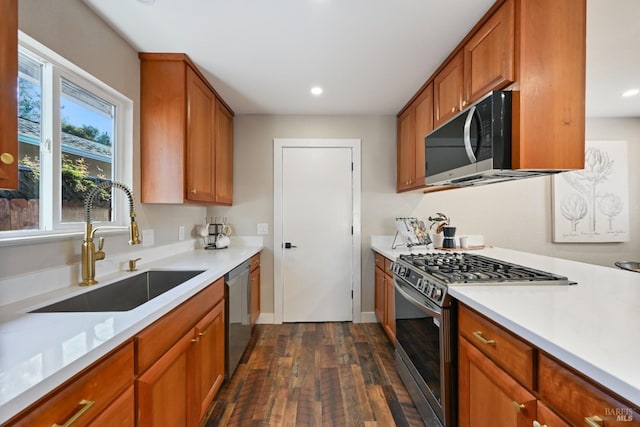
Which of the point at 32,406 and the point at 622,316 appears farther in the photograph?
the point at 622,316

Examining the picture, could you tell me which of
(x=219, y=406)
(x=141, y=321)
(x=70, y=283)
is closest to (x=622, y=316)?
(x=141, y=321)

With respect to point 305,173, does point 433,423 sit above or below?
below

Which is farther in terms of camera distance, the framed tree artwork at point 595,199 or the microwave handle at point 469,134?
the framed tree artwork at point 595,199

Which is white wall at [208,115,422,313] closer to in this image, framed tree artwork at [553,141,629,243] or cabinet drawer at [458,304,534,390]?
framed tree artwork at [553,141,629,243]

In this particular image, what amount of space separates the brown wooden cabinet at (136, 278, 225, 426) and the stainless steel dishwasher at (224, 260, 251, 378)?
10cm

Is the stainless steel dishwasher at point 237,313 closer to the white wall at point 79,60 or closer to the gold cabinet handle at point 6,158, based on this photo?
the white wall at point 79,60

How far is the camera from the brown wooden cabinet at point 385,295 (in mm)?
2543

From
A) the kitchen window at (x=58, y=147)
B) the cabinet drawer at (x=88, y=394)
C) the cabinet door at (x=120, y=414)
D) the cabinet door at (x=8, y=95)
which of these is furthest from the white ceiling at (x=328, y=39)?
the cabinet door at (x=120, y=414)

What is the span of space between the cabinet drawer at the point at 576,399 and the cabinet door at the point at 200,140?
84.1 inches

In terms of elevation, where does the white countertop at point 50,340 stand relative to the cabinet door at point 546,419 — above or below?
above

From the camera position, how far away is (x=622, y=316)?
38.1 inches

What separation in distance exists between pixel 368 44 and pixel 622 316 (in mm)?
1850

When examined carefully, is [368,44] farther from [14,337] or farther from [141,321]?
[14,337]

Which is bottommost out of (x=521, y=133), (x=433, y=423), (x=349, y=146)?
(x=433, y=423)
